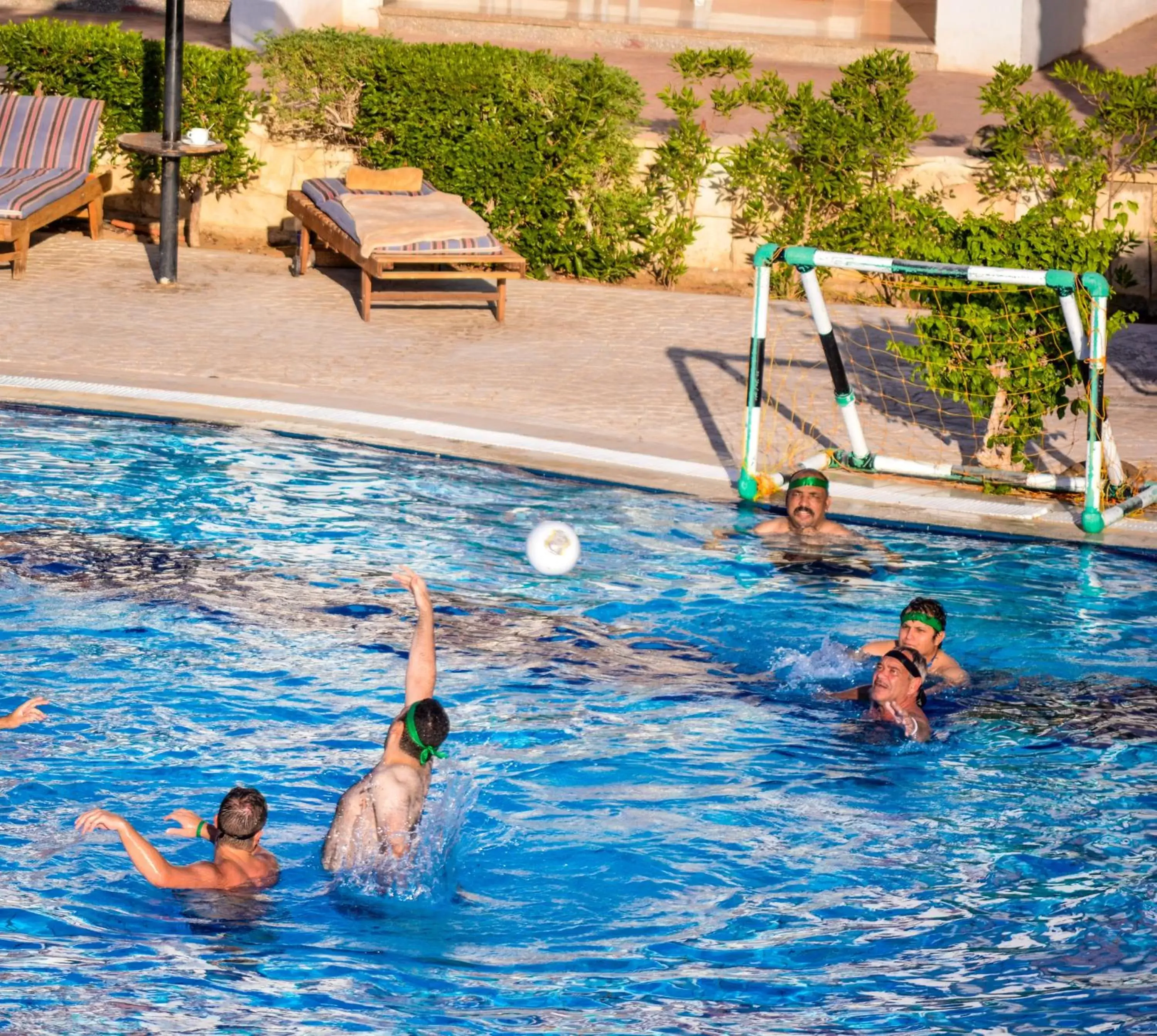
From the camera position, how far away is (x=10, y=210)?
671 inches

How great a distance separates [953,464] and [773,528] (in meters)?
2.11

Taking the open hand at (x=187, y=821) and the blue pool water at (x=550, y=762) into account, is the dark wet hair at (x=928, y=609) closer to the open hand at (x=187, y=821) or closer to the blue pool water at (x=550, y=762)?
the blue pool water at (x=550, y=762)

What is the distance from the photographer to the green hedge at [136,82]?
1906 cm

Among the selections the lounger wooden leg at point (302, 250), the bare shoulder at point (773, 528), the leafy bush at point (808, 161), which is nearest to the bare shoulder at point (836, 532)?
the bare shoulder at point (773, 528)

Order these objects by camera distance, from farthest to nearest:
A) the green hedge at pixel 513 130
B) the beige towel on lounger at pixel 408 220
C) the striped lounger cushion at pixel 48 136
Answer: the green hedge at pixel 513 130
the striped lounger cushion at pixel 48 136
the beige towel on lounger at pixel 408 220

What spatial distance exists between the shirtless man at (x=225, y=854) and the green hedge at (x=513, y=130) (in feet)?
40.3

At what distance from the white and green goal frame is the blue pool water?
61 centimetres

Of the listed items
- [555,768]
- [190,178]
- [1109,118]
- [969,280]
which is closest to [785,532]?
[969,280]

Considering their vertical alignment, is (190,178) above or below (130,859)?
above

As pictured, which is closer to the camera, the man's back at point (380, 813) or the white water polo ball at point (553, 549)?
the man's back at point (380, 813)

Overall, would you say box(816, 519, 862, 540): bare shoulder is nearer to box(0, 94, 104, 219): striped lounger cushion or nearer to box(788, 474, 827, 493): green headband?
box(788, 474, 827, 493): green headband

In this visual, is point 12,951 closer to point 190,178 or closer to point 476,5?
point 190,178

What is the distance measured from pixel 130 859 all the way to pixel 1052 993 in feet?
12.7

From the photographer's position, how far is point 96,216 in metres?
19.2
